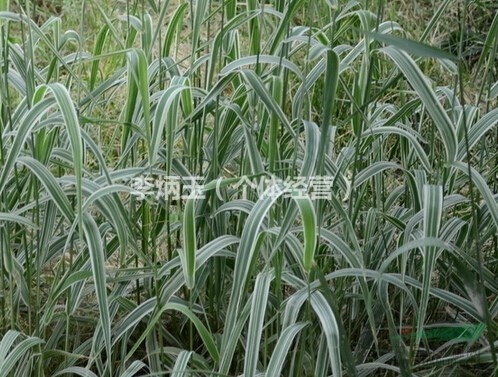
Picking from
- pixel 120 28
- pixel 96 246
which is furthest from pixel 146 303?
pixel 120 28

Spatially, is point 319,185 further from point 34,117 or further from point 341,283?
point 34,117

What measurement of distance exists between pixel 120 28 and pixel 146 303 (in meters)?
1.66

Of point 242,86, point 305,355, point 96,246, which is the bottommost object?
point 305,355

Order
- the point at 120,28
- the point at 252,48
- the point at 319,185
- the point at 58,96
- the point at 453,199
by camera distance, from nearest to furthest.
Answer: the point at 58,96
the point at 319,185
the point at 453,199
the point at 252,48
the point at 120,28

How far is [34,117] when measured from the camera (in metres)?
1.17

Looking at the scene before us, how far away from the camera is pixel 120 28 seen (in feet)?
9.18

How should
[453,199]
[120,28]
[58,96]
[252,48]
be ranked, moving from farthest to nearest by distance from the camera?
1. [120,28]
2. [252,48]
3. [453,199]
4. [58,96]

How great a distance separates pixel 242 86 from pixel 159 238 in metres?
0.32

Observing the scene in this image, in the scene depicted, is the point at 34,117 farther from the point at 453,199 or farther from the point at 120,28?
the point at 120,28

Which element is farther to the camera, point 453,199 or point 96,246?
point 453,199

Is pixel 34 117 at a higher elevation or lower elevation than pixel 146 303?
higher

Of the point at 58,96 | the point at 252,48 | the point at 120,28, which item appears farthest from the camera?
the point at 120,28

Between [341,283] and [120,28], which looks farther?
[120,28]

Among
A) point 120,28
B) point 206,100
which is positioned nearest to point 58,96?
point 206,100
